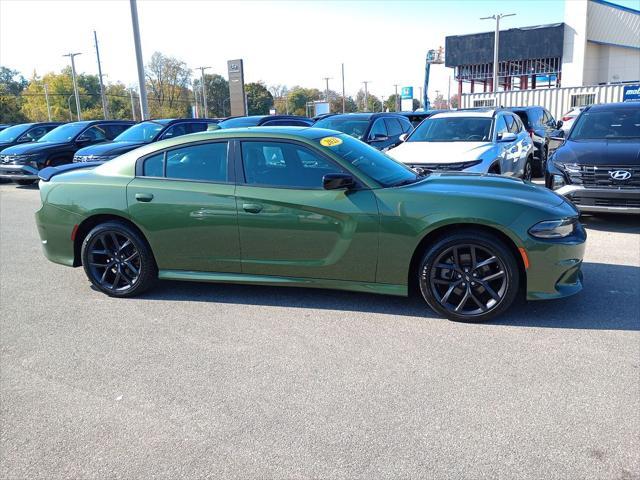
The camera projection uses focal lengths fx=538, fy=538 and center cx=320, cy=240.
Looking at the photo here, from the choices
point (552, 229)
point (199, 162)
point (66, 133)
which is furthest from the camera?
point (66, 133)

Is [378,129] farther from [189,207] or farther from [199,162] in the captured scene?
[189,207]

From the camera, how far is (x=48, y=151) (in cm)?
1445

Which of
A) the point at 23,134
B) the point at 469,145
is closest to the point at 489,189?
the point at 469,145

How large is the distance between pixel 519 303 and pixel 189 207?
3.04 metres

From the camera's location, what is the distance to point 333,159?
4.61 meters

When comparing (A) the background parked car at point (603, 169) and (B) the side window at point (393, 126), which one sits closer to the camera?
(A) the background parked car at point (603, 169)

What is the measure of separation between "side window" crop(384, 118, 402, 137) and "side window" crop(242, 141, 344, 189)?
825 centimetres

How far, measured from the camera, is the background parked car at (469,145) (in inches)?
320

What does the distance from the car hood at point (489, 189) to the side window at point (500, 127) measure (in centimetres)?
462

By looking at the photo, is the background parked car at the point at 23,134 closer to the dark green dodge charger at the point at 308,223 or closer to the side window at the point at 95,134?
the side window at the point at 95,134

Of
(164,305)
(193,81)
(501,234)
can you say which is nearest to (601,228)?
(501,234)

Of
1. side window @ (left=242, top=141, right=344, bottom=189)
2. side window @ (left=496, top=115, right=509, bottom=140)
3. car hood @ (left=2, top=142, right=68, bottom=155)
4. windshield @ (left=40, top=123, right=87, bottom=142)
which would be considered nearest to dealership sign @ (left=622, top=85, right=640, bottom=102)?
side window @ (left=496, top=115, right=509, bottom=140)

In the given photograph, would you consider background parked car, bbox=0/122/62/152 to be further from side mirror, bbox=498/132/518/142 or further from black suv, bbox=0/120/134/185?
side mirror, bbox=498/132/518/142

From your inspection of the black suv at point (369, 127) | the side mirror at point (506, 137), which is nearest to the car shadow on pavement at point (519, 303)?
the side mirror at point (506, 137)
